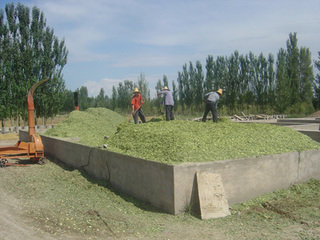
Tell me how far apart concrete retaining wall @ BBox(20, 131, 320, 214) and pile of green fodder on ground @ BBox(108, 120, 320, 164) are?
6.8 inches

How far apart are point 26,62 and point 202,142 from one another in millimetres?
16358

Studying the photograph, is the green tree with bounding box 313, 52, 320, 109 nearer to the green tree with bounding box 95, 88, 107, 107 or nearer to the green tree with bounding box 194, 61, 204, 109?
the green tree with bounding box 194, 61, 204, 109

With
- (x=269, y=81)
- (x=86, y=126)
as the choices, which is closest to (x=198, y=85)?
(x=269, y=81)

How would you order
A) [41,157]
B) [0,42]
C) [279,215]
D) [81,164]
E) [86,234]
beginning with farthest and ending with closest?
[0,42] < [41,157] < [81,164] < [279,215] < [86,234]

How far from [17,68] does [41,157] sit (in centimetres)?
1185

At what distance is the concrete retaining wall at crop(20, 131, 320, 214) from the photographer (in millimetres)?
4312

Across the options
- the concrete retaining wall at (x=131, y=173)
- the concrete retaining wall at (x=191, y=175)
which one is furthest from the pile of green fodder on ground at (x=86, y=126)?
the concrete retaining wall at (x=191, y=175)

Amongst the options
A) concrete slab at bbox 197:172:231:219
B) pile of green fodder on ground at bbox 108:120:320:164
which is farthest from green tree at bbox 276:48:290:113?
concrete slab at bbox 197:172:231:219

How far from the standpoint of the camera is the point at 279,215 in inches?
168

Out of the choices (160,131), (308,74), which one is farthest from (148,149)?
(308,74)

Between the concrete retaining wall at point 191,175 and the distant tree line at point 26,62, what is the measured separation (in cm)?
1397

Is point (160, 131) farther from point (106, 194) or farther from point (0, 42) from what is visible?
point (0, 42)

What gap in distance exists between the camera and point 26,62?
61.1ft

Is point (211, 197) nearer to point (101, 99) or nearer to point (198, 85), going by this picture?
point (198, 85)
